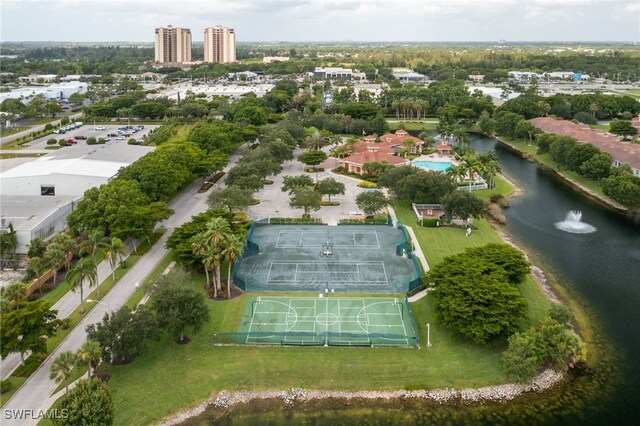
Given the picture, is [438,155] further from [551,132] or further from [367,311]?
[367,311]

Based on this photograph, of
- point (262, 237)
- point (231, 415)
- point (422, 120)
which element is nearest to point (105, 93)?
point (422, 120)

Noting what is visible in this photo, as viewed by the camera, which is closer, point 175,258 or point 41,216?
point 175,258

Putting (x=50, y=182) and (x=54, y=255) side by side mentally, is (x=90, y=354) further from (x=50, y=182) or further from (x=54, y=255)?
(x=50, y=182)

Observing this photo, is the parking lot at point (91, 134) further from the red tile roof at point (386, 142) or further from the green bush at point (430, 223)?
the green bush at point (430, 223)

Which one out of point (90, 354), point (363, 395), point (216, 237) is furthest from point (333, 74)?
point (90, 354)

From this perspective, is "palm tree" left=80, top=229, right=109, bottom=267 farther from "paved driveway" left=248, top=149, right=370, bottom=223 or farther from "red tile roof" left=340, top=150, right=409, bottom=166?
"red tile roof" left=340, top=150, right=409, bottom=166

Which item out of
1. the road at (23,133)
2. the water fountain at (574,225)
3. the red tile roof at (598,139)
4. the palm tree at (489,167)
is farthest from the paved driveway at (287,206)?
the road at (23,133)

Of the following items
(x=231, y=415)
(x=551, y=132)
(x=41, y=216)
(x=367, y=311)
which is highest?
(x=551, y=132)
